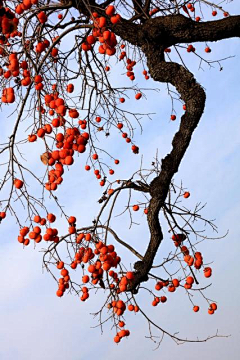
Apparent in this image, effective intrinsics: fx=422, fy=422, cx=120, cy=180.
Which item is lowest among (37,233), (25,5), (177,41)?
(37,233)

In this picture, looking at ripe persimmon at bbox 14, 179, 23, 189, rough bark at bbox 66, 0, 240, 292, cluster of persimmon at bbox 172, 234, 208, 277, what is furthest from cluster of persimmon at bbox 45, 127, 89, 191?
cluster of persimmon at bbox 172, 234, 208, 277

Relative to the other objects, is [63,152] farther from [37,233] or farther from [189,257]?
[189,257]

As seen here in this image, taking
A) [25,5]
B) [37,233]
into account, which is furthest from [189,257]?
[25,5]

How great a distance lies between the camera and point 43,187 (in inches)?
99.0

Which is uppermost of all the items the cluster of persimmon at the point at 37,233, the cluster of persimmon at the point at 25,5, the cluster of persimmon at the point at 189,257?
the cluster of persimmon at the point at 25,5

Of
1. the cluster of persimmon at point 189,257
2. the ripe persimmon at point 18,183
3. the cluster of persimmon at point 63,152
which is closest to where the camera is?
the cluster of persimmon at point 63,152

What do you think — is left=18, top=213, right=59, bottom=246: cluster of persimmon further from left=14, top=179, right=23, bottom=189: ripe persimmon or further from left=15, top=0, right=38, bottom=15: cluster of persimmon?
left=15, top=0, right=38, bottom=15: cluster of persimmon

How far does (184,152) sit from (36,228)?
3.34 feet

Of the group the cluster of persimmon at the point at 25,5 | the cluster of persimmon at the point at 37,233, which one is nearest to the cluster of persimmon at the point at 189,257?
the cluster of persimmon at the point at 37,233

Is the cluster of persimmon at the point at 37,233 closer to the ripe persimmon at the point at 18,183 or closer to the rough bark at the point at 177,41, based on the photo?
the ripe persimmon at the point at 18,183

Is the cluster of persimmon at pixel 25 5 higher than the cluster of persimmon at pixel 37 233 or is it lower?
higher

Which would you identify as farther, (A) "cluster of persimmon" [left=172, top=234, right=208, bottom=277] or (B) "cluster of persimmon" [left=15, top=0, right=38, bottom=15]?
(A) "cluster of persimmon" [left=172, top=234, right=208, bottom=277]

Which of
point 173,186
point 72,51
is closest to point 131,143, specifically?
point 173,186

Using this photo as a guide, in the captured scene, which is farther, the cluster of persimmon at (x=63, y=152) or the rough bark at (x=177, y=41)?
the rough bark at (x=177, y=41)
